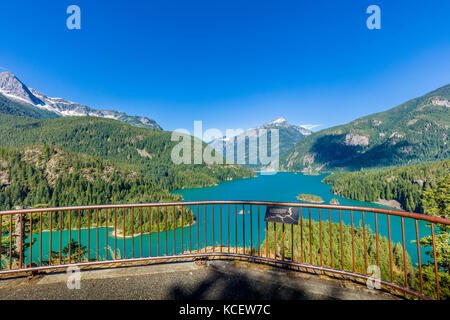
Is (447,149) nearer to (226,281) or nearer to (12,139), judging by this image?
(226,281)

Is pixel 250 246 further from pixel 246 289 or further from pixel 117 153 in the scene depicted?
pixel 117 153

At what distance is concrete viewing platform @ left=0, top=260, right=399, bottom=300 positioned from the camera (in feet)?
11.0

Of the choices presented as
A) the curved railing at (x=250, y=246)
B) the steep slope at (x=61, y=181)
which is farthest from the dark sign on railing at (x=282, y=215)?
the steep slope at (x=61, y=181)

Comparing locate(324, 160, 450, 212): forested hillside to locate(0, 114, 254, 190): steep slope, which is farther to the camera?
locate(0, 114, 254, 190): steep slope

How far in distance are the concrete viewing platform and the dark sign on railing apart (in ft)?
3.32

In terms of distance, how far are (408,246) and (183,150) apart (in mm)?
175950

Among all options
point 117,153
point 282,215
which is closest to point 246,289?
point 282,215

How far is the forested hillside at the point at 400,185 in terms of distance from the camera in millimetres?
79206

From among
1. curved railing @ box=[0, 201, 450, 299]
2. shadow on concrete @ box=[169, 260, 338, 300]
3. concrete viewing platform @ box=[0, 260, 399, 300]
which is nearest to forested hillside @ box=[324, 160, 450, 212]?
curved railing @ box=[0, 201, 450, 299]

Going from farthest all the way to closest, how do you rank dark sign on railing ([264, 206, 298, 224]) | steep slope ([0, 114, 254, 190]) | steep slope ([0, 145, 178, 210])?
steep slope ([0, 114, 254, 190]) < steep slope ([0, 145, 178, 210]) < dark sign on railing ([264, 206, 298, 224])

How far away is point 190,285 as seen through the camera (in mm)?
3652

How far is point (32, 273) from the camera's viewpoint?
162 inches

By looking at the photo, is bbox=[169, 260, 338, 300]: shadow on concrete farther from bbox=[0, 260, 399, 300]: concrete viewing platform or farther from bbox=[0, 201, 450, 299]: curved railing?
bbox=[0, 201, 450, 299]: curved railing
